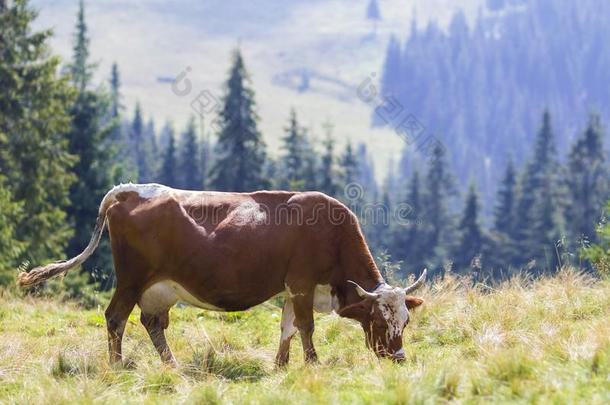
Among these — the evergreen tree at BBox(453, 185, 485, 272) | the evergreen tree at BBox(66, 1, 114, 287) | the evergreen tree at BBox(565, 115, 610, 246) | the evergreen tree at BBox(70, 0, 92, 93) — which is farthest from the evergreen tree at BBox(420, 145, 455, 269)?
the evergreen tree at BBox(66, 1, 114, 287)

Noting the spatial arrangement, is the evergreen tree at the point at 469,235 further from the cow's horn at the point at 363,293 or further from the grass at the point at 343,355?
the cow's horn at the point at 363,293

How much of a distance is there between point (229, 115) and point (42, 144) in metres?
22.7

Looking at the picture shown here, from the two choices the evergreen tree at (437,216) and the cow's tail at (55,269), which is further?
the evergreen tree at (437,216)

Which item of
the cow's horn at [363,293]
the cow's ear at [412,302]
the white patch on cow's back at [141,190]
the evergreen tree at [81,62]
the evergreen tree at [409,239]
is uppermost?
the evergreen tree at [81,62]

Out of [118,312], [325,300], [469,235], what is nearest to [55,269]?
[118,312]

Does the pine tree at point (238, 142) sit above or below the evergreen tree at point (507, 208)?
above

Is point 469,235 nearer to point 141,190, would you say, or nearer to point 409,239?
point 409,239

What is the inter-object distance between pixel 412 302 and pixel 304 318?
51.4 inches

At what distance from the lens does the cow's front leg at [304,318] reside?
32.7 feet

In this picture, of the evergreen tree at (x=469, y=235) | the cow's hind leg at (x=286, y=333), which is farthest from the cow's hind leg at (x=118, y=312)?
the evergreen tree at (x=469, y=235)

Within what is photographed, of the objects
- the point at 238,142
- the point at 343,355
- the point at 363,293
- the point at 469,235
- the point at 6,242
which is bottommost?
the point at 469,235

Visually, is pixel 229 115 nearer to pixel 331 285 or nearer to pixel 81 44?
pixel 81 44

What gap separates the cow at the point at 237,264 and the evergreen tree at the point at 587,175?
63.9 meters

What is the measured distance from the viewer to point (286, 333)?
399 inches
